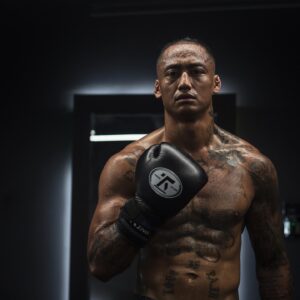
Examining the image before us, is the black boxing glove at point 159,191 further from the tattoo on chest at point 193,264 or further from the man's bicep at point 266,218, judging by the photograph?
the man's bicep at point 266,218

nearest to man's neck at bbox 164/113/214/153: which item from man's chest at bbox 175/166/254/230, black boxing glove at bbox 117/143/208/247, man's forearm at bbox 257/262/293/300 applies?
man's chest at bbox 175/166/254/230

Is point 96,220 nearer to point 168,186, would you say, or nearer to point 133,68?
point 168,186

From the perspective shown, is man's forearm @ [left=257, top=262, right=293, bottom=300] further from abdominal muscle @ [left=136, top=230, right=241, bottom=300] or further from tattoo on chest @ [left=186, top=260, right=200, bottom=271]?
tattoo on chest @ [left=186, top=260, right=200, bottom=271]

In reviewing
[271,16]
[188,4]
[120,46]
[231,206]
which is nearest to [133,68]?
[120,46]

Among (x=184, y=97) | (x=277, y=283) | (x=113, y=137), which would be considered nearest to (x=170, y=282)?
(x=277, y=283)

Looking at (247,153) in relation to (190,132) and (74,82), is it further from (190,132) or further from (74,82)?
(74,82)

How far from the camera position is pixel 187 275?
173 centimetres

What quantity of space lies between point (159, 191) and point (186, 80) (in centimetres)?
39

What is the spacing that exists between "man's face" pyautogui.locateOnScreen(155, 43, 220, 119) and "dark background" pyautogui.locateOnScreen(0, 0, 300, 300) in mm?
1421

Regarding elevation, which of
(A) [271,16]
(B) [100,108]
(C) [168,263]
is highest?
(A) [271,16]

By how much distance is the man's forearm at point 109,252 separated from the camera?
1.66 metres

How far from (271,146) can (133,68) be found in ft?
3.02

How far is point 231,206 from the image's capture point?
180 cm

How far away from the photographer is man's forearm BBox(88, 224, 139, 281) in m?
1.66
